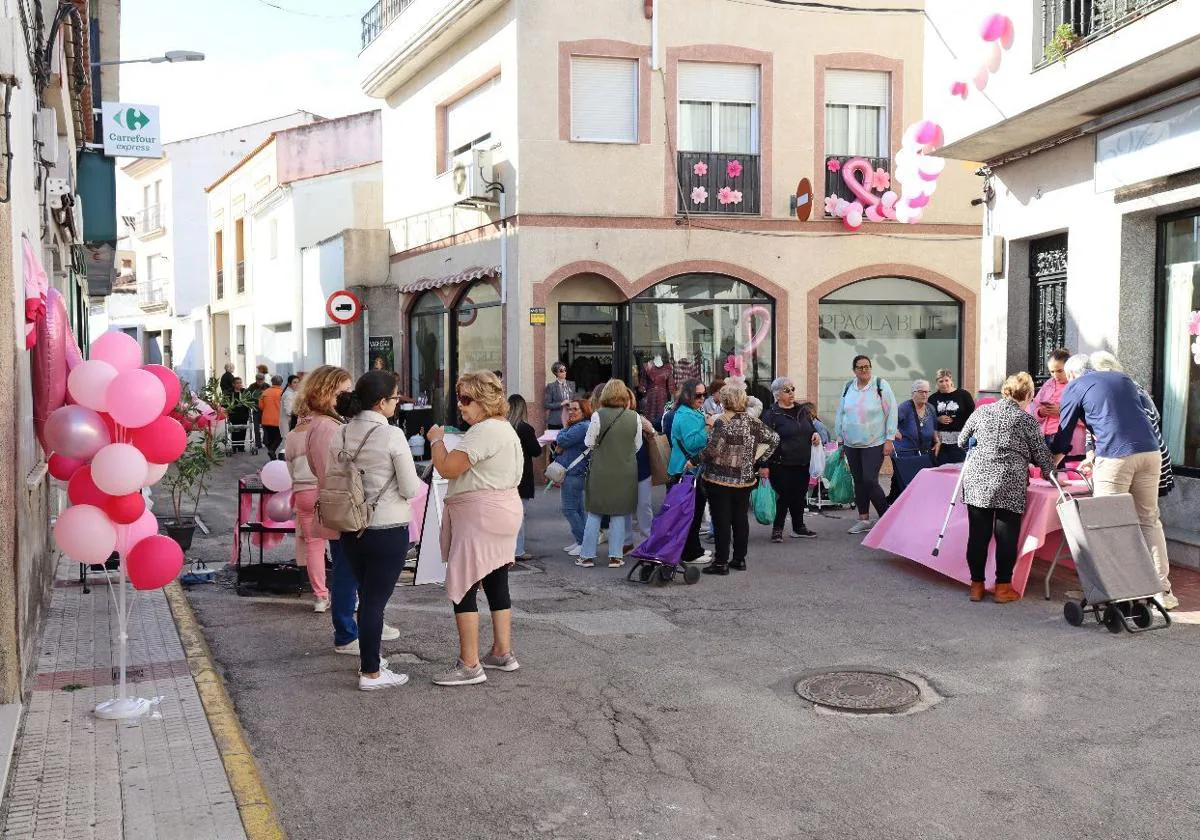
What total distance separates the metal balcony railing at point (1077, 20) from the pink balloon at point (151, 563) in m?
8.27

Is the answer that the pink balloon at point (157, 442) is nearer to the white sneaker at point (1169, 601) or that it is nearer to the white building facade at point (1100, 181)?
the white sneaker at point (1169, 601)

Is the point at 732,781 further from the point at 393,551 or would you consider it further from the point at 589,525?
the point at 589,525

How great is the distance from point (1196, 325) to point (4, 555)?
9.22m

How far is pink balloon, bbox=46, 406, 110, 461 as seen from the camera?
5719 millimetres

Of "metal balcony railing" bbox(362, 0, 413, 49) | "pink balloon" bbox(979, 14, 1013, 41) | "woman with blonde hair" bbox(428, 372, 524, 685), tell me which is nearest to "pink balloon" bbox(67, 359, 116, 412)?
"woman with blonde hair" bbox(428, 372, 524, 685)

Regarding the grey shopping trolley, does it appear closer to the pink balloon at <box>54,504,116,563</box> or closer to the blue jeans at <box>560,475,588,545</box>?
the blue jeans at <box>560,475,588,545</box>

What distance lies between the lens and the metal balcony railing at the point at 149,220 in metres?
43.2

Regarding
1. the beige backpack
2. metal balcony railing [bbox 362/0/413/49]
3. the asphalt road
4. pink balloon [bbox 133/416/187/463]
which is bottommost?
the asphalt road

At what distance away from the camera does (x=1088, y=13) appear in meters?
10.1

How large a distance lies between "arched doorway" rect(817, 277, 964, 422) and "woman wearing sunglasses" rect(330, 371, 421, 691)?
13005 millimetres

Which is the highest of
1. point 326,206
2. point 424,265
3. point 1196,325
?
point 326,206

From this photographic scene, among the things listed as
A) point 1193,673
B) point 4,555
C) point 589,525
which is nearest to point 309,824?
point 4,555

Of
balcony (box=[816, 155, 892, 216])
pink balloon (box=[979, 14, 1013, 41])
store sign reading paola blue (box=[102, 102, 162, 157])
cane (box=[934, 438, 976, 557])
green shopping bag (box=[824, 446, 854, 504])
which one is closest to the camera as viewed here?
cane (box=[934, 438, 976, 557])

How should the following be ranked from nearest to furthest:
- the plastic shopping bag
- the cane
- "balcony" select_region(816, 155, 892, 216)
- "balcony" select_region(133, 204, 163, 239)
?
the cane < the plastic shopping bag < "balcony" select_region(816, 155, 892, 216) < "balcony" select_region(133, 204, 163, 239)
